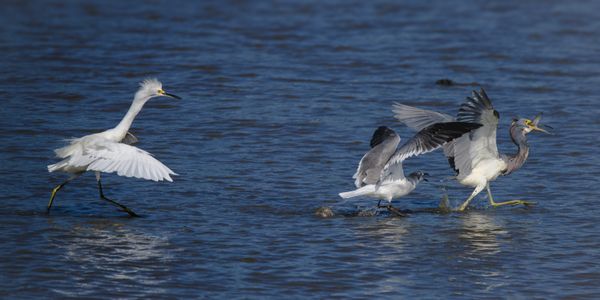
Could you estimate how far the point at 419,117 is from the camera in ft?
33.5

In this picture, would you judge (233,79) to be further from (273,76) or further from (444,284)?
(444,284)

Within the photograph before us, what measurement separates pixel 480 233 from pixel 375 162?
4.12 ft

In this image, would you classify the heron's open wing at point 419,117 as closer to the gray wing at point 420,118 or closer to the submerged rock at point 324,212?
the gray wing at point 420,118

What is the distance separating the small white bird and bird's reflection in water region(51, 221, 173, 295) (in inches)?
20.4

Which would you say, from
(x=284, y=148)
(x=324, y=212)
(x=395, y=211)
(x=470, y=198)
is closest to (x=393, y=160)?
(x=395, y=211)

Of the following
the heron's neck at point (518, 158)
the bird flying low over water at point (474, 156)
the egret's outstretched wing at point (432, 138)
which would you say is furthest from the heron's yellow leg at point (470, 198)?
the egret's outstretched wing at point (432, 138)

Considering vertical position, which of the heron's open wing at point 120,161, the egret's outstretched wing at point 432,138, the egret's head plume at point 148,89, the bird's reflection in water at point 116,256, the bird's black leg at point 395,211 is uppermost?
the egret's head plume at point 148,89

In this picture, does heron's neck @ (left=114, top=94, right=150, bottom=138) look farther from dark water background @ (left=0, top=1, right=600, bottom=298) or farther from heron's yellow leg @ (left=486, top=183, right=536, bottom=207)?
heron's yellow leg @ (left=486, top=183, right=536, bottom=207)

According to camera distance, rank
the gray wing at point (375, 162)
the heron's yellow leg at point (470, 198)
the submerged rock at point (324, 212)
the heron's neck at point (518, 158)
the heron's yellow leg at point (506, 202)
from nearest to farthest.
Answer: the submerged rock at point (324, 212) < the gray wing at point (375, 162) < the heron's yellow leg at point (506, 202) < the heron's yellow leg at point (470, 198) < the heron's neck at point (518, 158)

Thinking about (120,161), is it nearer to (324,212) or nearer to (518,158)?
(324,212)

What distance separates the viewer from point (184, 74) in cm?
1606

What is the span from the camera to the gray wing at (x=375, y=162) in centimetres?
974

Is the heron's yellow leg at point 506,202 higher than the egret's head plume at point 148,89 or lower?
lower

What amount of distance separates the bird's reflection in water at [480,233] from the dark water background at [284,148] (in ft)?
0.11
